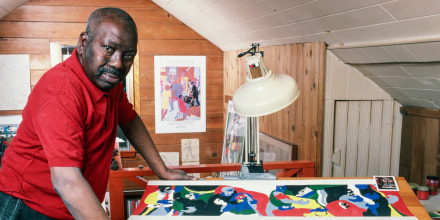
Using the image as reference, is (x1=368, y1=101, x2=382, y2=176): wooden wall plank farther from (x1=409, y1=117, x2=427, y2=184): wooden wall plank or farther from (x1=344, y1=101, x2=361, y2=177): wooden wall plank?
(x1=409, y1=117, x2=427, y2=184): wooden wall plank

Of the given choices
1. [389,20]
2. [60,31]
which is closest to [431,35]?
[389,20]

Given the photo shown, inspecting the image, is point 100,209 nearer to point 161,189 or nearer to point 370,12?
point 161,189

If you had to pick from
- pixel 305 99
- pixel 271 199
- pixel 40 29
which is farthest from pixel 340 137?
pixel 40 29

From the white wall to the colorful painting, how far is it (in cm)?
75

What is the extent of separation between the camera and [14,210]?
43.9 inches

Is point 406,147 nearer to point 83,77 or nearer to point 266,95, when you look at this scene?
point 266,95

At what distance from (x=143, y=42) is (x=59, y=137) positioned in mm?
2884

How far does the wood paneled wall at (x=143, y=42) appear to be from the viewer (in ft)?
11.4

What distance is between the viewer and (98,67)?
1.08m

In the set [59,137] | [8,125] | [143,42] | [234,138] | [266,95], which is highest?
[143,42]

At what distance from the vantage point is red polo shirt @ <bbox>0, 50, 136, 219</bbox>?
36.9 inches

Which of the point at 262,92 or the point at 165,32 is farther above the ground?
the point at 165,32

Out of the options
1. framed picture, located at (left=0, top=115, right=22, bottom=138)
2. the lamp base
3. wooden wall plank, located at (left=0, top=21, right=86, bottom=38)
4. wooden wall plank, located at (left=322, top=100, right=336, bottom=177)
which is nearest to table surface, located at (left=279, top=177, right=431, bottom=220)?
the lamp base

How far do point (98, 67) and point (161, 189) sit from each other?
0.66 meters
